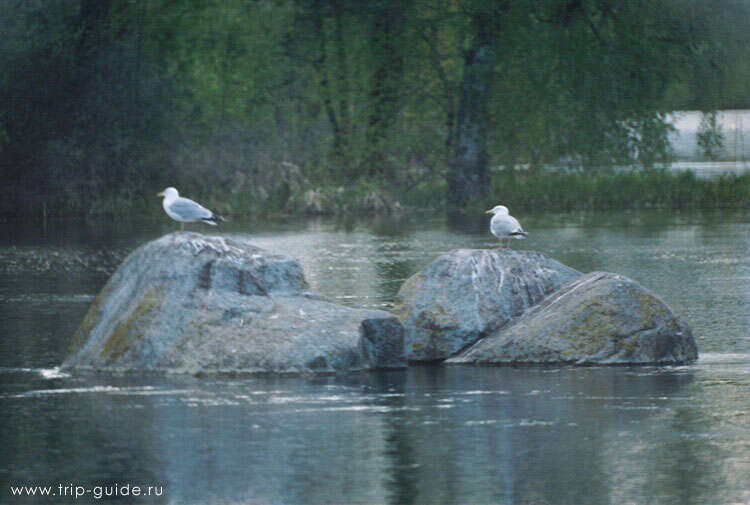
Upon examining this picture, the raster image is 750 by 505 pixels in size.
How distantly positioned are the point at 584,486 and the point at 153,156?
29.8 metres

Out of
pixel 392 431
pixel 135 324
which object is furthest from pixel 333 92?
pixel 392 431

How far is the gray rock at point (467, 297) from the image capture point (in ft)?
46.1

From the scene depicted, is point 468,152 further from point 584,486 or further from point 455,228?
point 584,486

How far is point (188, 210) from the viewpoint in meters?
14.8

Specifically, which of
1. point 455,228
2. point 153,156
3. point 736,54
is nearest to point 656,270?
point 455,228

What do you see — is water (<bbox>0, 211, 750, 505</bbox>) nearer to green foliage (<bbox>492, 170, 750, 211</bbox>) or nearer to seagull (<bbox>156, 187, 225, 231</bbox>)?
seagull (<bbox>156, 187, 225, 231</bbox>)

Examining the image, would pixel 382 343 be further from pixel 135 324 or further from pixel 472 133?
pixel 472 133

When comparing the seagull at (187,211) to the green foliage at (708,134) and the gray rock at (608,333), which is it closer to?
the gray rock at (608,333)

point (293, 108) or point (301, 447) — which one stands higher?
point (293, 108)

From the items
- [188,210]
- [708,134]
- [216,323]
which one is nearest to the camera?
[216,323]

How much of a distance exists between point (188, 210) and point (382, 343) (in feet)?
9.04

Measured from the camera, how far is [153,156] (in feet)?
123

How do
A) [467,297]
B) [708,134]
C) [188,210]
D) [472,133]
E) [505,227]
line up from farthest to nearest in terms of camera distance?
[472,133], [708,134], [505,227], [188,210], [467,297]

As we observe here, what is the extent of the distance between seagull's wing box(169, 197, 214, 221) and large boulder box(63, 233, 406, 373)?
108cm
